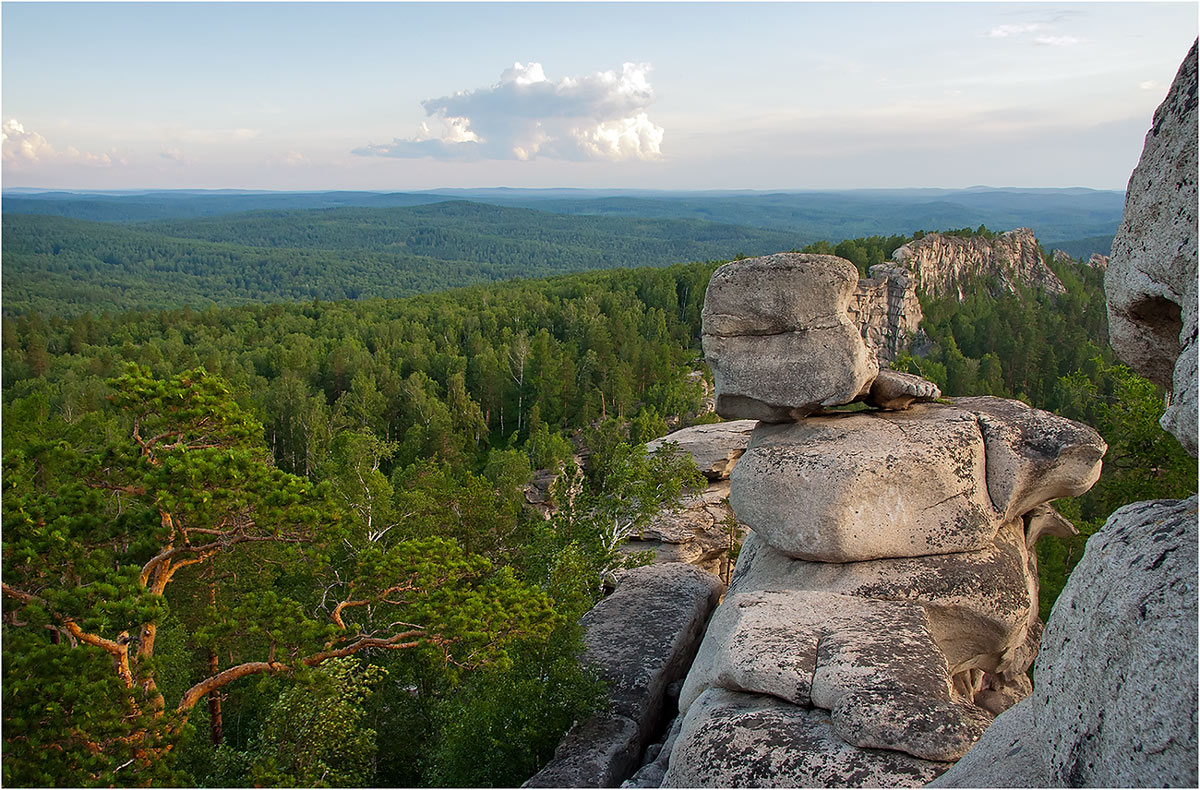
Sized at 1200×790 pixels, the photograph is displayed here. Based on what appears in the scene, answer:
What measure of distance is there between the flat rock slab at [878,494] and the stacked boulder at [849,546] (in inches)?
1.4

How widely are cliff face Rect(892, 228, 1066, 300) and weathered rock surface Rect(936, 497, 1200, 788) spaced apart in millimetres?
97527

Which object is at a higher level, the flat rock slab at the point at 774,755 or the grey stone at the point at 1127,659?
the grey stone at the point at 1127,659

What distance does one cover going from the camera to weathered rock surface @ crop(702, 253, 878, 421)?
615 inches

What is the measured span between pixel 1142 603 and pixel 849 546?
8.71 m

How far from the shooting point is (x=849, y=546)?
14.3 m

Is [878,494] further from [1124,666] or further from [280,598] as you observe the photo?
[280,598]

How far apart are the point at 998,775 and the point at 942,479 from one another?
787 centimetres

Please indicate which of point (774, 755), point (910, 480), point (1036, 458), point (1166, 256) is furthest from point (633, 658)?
point (1166, 256)

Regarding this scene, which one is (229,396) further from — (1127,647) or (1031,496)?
(1031,496)

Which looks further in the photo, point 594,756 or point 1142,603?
point 594,756

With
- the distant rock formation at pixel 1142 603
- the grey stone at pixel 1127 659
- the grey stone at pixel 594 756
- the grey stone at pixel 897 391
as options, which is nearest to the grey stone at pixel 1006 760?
the distant rock formation at pixel 1142 603

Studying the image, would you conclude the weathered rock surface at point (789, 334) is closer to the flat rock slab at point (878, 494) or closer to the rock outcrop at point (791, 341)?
the rock outcrop at point (791, 341)

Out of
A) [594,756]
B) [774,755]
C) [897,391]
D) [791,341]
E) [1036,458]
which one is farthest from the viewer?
[897,391]

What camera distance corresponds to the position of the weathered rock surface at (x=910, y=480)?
14.4m
